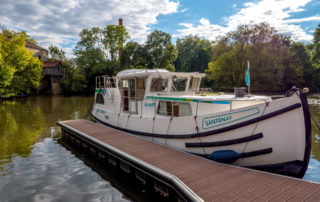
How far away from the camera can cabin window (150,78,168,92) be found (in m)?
10.4

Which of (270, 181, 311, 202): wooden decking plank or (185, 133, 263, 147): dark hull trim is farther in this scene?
(185, 133, 263, 147): dark hull trim

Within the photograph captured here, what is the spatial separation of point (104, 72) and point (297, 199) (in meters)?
49.9

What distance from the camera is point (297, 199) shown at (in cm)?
464

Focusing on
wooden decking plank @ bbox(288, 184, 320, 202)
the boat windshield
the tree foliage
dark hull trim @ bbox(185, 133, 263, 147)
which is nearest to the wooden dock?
wooden decking plank @ bbox(288, 184, 320, 202)

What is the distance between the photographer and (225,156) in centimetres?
668

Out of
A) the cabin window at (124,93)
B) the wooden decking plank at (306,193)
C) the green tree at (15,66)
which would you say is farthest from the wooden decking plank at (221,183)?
the green tree at (15,66)

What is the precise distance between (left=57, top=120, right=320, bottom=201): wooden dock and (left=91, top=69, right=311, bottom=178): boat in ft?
1.90

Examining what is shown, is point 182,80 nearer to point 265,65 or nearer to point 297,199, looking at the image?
point 297,199

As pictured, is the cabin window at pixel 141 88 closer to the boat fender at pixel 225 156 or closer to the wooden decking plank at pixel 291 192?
the boat fender at pixel 225 156

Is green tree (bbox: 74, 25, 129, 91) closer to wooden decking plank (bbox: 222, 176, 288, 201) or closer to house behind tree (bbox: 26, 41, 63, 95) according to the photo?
house behind tree (bbox: 26, 41, 63, 95)

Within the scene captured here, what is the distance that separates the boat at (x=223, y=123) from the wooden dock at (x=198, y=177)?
58 cm

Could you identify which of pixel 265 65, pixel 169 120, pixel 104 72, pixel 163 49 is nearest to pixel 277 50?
pixel 265 65

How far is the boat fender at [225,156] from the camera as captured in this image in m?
6.63

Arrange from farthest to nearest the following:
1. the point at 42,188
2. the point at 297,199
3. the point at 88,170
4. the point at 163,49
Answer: the point at 163,49
the point at 88,170
the point at 42,188
the point at 297,199
